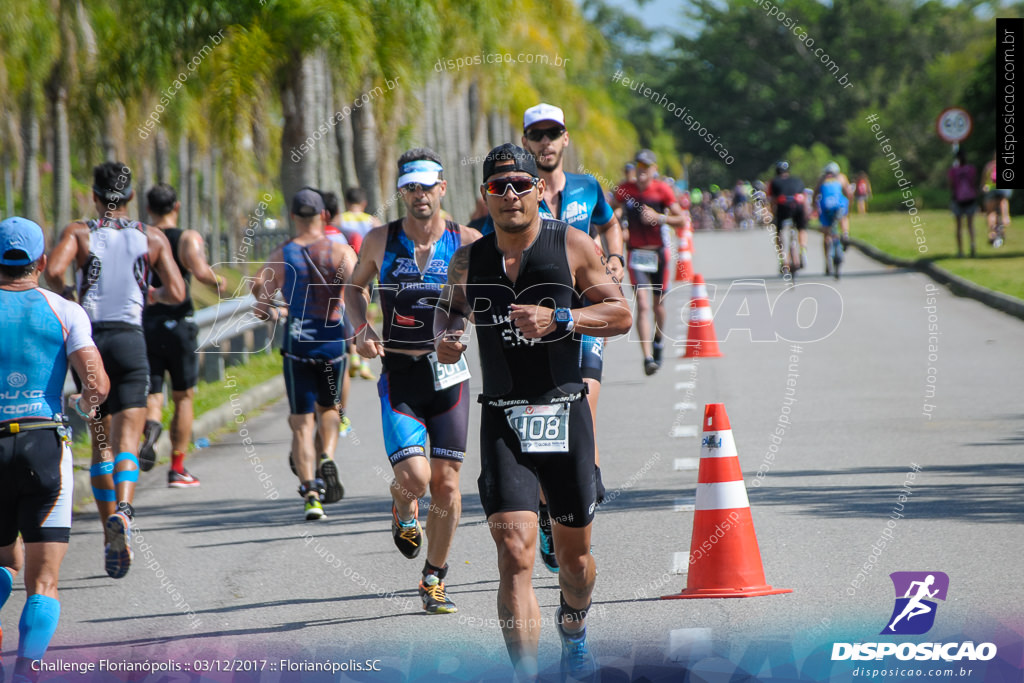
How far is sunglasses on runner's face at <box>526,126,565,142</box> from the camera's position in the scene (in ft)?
24.2

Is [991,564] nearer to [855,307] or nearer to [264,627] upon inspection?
[264,627]

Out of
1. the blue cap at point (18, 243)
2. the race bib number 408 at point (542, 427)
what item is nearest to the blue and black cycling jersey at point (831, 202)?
the race bib number 408 at point (542, 427)

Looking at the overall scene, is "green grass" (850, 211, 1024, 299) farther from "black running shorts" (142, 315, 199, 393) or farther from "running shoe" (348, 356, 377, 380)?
"black running shorts" (142, 315, 199, 393)

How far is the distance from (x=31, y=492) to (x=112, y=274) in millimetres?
2895

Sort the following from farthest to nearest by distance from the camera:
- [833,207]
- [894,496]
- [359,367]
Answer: [833,207] → [359,367] → [894,496]

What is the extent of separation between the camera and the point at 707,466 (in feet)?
22.1

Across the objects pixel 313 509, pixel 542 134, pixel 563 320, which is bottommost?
pixel 313 509

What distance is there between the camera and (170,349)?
9984 millimetres

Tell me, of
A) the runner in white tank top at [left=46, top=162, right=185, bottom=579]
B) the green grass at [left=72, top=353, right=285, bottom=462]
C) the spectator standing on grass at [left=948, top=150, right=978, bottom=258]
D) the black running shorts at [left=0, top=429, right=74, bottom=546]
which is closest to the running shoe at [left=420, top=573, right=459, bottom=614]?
the black running shorts at [left=0, top=429, right=74, bottom=546]

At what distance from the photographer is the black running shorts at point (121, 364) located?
318 inches

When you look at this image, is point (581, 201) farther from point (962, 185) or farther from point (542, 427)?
point (962, 185)

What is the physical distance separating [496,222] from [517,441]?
799 mm

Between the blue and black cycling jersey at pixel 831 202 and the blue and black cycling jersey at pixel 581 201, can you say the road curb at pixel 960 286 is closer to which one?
the blue and black cycling jersey at pixel 831 202

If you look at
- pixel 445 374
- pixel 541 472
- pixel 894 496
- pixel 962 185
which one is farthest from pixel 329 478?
pixel 962 185
